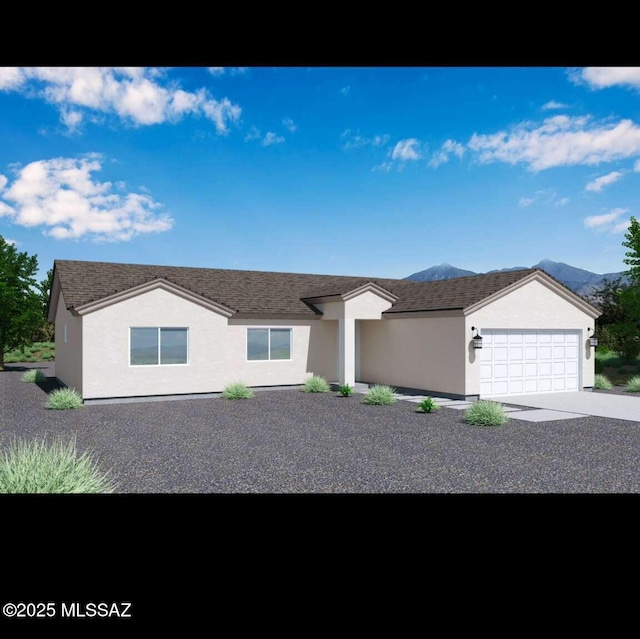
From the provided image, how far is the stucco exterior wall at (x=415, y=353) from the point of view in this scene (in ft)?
52.5

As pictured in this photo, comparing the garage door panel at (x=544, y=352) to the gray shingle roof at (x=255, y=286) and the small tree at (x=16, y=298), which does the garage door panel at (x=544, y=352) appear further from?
the small tree at (x=16, y=298)

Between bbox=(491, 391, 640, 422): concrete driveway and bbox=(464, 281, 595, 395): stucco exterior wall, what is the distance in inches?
47.2

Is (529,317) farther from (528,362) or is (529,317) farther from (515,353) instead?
(528,362)

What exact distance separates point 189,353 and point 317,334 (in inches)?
209

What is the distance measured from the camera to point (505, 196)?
633 inches

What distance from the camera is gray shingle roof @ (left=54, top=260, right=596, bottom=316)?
16703 mm

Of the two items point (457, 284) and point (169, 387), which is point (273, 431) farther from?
point (457, 284)

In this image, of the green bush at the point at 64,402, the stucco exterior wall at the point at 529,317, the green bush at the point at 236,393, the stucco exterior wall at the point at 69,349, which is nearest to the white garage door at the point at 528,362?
the stucco exterior wall at the point at 529,317

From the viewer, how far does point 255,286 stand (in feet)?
69.8

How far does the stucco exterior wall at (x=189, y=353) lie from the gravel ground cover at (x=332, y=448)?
4.17 feet

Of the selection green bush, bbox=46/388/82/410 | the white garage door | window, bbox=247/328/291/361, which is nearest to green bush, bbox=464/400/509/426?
the white garage door

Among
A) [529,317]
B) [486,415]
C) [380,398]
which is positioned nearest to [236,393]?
[380,398]
